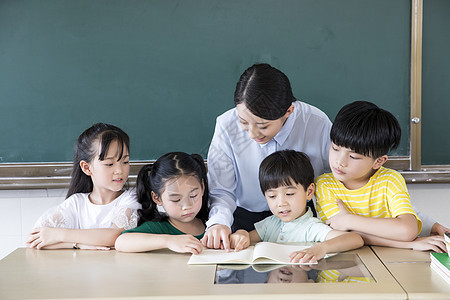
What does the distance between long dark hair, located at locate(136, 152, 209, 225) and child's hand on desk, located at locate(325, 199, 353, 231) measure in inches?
19.9

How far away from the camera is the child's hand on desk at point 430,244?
55.9 inches

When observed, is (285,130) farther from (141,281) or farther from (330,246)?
(141,281)

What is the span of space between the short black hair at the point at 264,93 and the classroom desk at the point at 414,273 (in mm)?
569

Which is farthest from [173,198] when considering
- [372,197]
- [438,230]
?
[438,230]

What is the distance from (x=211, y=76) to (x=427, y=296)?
5.68 feet

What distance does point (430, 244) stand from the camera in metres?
1.44

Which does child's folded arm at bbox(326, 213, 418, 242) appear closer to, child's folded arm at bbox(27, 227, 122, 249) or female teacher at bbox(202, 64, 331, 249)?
female teacher at bbox(202, 64, 331, 249)

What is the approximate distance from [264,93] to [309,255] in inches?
22.2

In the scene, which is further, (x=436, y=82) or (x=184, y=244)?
(x=436, y=82)

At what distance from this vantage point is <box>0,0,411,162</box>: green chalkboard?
97.8 inches

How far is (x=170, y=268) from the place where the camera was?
1.31m

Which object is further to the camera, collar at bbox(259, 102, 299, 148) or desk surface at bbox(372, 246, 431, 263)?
collar at bbox(259, 102, 299, 148)

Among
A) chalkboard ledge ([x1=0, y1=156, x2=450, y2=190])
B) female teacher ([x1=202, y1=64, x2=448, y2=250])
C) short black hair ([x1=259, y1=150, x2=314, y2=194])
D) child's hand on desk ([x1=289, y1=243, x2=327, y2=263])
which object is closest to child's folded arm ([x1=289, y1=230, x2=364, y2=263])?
child's hand on desk ([x1=289, y1=243, x2=327, y2=263])

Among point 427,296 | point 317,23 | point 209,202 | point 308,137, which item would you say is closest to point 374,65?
point 317,23
